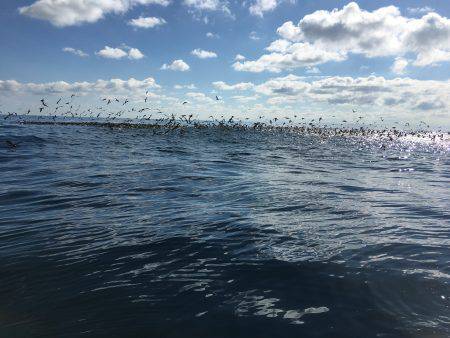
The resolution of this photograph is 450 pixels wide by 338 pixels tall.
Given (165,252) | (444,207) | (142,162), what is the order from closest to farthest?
(165,252)
(444,207)
(142,162)

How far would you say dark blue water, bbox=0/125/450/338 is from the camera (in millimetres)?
6430

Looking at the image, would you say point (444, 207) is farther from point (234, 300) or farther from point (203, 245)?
point (234, 300)

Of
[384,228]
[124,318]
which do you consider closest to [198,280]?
[124,318]

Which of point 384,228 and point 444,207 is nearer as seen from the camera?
point 384,228

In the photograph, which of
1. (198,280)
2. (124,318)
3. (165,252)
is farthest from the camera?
(165,252)

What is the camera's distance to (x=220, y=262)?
8945 millimetres

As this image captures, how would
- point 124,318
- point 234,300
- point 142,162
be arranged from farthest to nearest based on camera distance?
point 142,162 < point 234,300 < point 124,318

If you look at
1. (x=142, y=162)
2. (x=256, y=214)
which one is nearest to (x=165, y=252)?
(x=256, y=214)

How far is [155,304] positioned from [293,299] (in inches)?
98.0

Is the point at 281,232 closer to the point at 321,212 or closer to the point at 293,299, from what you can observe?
the point at 321,212

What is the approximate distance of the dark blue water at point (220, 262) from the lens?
643 cm

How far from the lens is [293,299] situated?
7199 mm

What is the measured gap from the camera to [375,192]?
61.2ft

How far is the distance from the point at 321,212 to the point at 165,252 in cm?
Result: 642
